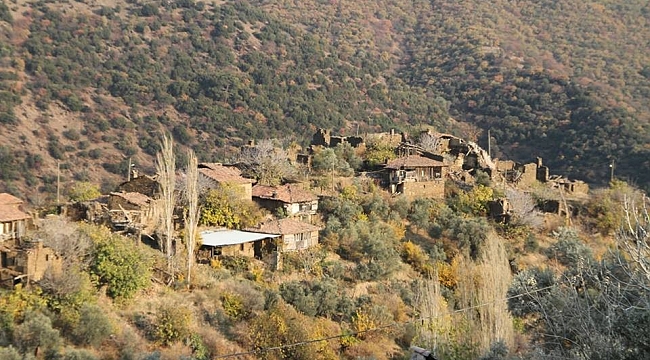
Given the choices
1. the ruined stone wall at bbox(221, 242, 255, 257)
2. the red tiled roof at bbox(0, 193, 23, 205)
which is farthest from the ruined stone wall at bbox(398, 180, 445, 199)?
the red tiled roof at bbox(0, 193, 23, 205)

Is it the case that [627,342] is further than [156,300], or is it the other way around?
[156,300]

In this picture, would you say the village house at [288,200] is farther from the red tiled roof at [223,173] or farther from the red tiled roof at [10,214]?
the red tiled roof at [10,214]

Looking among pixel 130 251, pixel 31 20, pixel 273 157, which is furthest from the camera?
pixel 31 20

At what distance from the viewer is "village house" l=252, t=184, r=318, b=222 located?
1184 inches

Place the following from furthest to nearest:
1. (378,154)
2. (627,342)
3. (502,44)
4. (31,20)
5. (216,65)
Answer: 1. (502,44)
2. (216,65)
3. (31,20)
4. (378,154)
5. (627,342)

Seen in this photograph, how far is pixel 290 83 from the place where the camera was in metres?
70.5

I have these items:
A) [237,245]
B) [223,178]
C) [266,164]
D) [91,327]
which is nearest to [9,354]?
[91,327]

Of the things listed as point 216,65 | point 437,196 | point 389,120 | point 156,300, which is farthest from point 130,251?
point 216,65

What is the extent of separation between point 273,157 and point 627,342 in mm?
24678

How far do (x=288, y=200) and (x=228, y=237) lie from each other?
4.29m

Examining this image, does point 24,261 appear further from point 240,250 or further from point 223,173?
point 223,173

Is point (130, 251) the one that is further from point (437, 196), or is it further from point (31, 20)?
point (31, 20)

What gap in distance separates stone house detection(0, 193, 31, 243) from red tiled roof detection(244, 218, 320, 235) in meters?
8.25

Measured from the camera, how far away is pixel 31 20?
6562 centimetres
